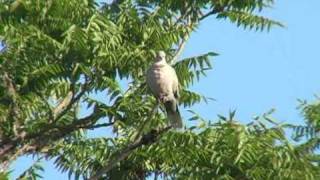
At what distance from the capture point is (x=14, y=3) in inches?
406

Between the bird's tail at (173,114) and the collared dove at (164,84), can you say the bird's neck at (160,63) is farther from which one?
the bird's tail at (173,114)

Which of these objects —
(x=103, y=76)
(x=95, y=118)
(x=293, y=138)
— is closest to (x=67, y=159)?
(x=95, y=118)

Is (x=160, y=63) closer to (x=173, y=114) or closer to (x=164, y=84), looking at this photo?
(x=164, y=84)

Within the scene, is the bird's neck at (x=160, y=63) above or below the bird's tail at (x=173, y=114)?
above

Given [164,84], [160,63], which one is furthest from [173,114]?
[160,63]

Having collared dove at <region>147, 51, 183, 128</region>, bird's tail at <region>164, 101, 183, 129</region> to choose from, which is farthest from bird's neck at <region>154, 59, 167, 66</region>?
bird's tail at <region>164, 101, 183, 129</region>

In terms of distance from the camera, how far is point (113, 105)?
34.5 ft

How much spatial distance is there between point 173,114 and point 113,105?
76cm

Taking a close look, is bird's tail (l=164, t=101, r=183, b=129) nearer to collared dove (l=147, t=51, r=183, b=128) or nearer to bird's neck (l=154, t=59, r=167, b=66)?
collared dove (l=147, t=51, r=183, b=128)

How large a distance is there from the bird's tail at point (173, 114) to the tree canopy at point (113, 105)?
0.13m

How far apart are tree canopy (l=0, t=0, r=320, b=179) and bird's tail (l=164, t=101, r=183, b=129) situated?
13 centimetres

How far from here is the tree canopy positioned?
9.75m

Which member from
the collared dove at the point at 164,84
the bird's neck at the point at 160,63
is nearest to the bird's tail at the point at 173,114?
the collared dove at the point at 164,84

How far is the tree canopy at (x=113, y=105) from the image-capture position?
975 cm
